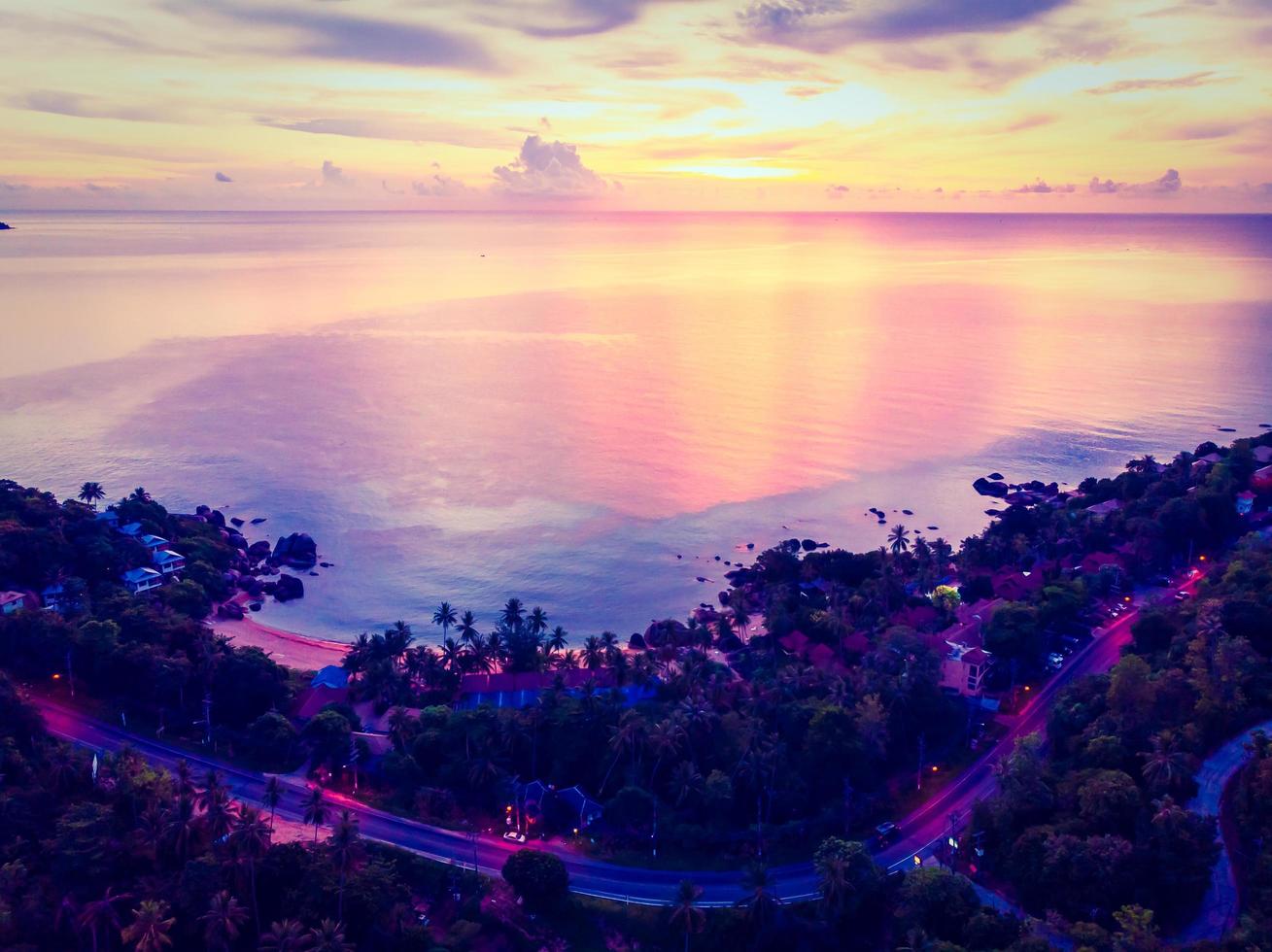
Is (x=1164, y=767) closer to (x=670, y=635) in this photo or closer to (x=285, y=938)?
(x=670, y=635)

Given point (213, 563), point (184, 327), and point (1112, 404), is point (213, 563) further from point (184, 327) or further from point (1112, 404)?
point (184, 327)

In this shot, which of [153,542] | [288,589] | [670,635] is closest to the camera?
[670,635]

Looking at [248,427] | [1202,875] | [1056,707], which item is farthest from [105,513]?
[1202,875]

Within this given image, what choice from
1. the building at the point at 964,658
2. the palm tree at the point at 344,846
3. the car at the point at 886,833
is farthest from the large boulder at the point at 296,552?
the car at the point at 886,833

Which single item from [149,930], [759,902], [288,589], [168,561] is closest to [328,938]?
[149,930]

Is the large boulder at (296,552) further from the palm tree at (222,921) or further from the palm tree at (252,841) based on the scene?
the palm tree at (222,921)
